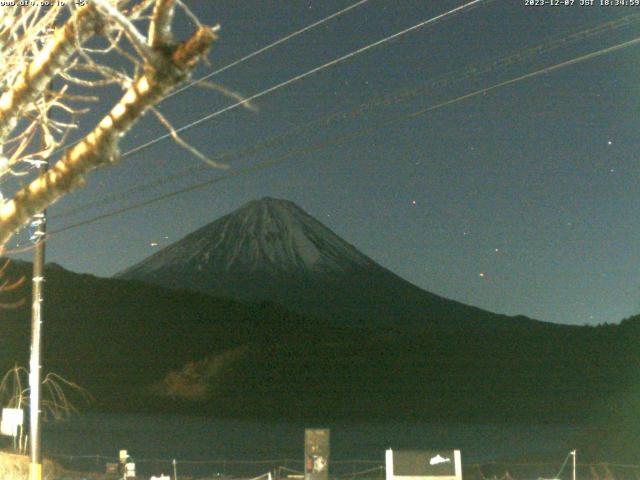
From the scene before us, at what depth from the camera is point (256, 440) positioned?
80.1 m

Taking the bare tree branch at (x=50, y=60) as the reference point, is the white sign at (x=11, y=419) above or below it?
below

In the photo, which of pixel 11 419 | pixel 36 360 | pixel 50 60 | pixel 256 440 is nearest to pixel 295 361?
pixel 256 440

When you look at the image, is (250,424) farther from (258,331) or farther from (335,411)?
(258,331)

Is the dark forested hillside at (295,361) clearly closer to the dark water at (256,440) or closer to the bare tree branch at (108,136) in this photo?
the dark water at (256,440)

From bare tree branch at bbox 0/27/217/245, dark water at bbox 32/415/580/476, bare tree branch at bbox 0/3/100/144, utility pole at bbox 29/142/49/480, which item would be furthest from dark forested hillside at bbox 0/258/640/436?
bare tree branch at bbox 0/27/217/245

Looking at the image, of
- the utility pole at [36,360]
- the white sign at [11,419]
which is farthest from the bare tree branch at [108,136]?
the white sign at [11,419]

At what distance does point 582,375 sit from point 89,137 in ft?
440

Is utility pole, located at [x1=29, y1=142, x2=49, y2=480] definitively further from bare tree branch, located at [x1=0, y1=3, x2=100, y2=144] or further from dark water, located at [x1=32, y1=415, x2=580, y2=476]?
dark water, located at [x1=32, y1=415, x2=580, y2=476]

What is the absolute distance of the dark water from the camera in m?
55.9

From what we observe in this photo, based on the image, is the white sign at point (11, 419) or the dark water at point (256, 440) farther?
the dark water at point (256, 440)

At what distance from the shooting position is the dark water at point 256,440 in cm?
5594

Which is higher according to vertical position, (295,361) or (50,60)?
(295,361)

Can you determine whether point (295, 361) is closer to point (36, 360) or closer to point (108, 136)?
point (36, 360)

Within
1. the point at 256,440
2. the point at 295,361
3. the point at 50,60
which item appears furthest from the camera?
the point at 295,361
